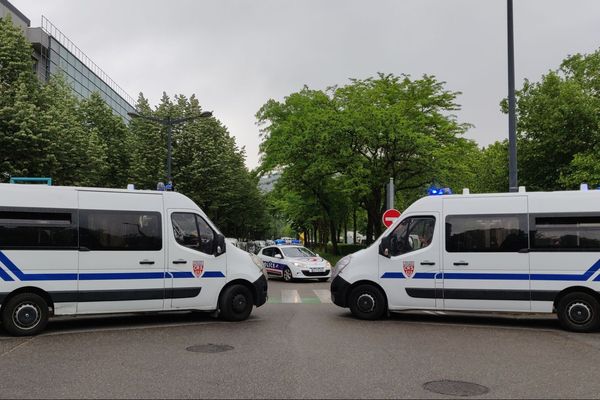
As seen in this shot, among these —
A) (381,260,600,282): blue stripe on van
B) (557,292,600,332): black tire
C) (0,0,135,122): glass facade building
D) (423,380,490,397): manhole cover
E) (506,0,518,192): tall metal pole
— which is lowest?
(423,380,490,397): manhole cover

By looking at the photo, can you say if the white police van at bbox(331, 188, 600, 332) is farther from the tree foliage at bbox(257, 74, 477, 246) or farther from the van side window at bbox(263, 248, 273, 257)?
the tree foliage at bbox(257, 74, 477, 246)

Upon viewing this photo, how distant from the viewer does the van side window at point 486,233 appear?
1098 cm

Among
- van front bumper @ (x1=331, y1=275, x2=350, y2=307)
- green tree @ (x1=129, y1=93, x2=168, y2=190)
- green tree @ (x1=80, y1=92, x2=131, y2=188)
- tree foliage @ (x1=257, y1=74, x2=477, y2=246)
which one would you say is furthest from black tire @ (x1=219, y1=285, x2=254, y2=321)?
green tree @ (x1=80, y1=92, x2=131, y2=188)

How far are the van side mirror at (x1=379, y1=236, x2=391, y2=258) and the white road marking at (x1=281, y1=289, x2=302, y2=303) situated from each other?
427 centimetres

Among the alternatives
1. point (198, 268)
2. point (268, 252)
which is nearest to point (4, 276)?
point (198, 268)

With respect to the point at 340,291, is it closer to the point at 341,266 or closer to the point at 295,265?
the point at 341,266

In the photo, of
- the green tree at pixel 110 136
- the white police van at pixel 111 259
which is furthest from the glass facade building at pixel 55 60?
the white police van at pixel 111 259

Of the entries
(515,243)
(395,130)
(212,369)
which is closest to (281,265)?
(395,130)

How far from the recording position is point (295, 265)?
73.3ft

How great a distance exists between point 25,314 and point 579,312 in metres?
9.50

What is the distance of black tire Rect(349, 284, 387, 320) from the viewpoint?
11562 millimetres

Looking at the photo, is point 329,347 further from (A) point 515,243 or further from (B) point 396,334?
(A) point 515,243

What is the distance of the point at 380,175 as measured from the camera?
31.1 meters

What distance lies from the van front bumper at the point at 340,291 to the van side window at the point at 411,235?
1.15 m
